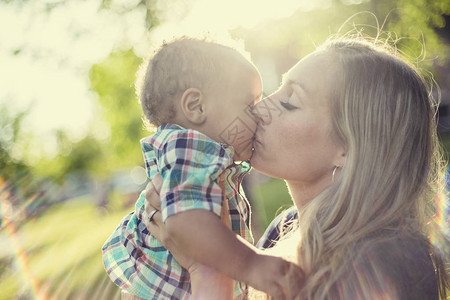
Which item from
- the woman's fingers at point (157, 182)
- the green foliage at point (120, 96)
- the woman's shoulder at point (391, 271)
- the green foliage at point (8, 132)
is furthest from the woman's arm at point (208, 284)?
the green foliage at point (8, 132)

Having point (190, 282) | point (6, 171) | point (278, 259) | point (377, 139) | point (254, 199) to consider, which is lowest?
point (6, 171)

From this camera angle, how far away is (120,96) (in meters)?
9.52

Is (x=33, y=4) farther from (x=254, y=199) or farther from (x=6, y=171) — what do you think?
(x=6, y=171)

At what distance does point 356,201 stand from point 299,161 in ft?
1.35

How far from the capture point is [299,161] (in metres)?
2.26

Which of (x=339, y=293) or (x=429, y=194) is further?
(x=429, y=194)

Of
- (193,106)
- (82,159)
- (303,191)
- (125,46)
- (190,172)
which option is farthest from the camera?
(82,159)

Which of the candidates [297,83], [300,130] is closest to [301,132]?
[300,130]

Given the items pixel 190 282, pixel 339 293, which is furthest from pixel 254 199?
pixel 339 293

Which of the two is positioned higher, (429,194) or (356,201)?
(356,201)

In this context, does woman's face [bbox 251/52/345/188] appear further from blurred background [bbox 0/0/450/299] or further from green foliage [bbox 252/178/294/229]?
green foliage [bbox 252/178/294/229]

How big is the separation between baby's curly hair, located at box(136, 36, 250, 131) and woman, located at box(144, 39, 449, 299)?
13.5 inches

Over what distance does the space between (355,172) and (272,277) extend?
2.26 feet

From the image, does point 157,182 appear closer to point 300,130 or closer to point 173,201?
point 173,201
